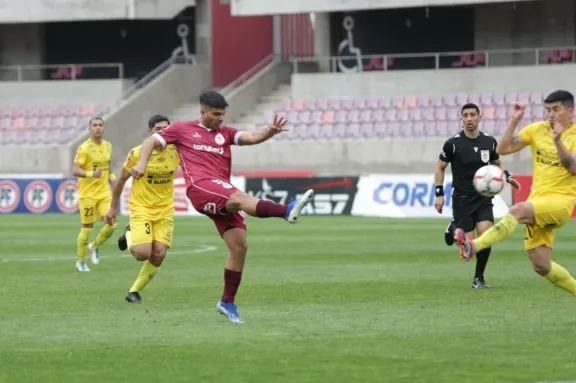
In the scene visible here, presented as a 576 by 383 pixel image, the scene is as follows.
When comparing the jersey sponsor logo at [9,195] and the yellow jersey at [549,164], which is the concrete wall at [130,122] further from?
the yellow jersey at [549,164]

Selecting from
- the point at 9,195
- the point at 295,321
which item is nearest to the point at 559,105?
the point at 295,321

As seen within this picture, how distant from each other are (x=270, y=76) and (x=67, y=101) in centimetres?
732

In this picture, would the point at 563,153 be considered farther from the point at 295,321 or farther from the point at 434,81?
the point at 434,81

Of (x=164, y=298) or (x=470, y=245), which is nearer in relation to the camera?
(x=470, y=245)

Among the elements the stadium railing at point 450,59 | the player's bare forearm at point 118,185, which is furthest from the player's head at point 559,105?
the stadium railing at point 450,59

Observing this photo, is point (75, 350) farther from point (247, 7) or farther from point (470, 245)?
point (247, 7)

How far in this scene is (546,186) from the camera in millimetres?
13172

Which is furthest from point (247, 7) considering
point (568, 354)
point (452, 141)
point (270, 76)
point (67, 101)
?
point (568, 354)

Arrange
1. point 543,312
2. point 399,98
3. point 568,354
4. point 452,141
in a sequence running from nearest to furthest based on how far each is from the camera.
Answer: point 568,354 → point 543,312 → point 452,141 → point 399,98

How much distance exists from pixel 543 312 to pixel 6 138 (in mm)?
37200

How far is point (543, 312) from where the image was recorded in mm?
13234

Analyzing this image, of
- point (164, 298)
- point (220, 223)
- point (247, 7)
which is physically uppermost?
point (247, 7)

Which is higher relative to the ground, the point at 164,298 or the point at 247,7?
the point at 247,7

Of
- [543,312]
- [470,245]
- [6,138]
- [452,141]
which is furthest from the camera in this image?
[6,138]
